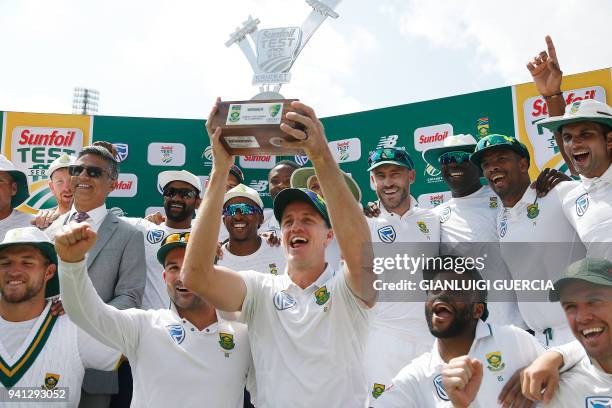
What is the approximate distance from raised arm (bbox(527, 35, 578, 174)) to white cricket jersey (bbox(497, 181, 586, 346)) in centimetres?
51

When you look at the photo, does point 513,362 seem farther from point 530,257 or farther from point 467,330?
point 530,257

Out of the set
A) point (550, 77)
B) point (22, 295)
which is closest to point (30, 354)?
point (22, 295)

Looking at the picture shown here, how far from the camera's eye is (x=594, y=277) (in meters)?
2.27

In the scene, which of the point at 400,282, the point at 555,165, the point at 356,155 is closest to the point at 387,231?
the point at 400,282

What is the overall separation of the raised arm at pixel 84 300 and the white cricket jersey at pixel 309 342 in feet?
2.24

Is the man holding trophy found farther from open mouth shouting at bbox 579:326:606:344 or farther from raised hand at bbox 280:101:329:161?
open mouth shouting at bbox 579:326:606:344

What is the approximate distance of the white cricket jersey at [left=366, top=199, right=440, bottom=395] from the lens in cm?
366

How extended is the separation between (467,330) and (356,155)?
16.6 feet

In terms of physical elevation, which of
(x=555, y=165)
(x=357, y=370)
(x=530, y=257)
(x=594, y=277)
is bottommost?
(x=357, y=370)

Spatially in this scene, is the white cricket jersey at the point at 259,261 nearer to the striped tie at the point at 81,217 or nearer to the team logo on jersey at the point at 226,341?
the striped tie at the point at 81,217

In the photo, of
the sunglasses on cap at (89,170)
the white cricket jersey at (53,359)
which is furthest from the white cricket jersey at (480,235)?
the sunglasses on cap at (89,170)

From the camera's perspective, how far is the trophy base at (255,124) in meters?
2.06

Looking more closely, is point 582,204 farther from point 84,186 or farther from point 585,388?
point 84,186

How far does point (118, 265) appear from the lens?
3.66 metres
